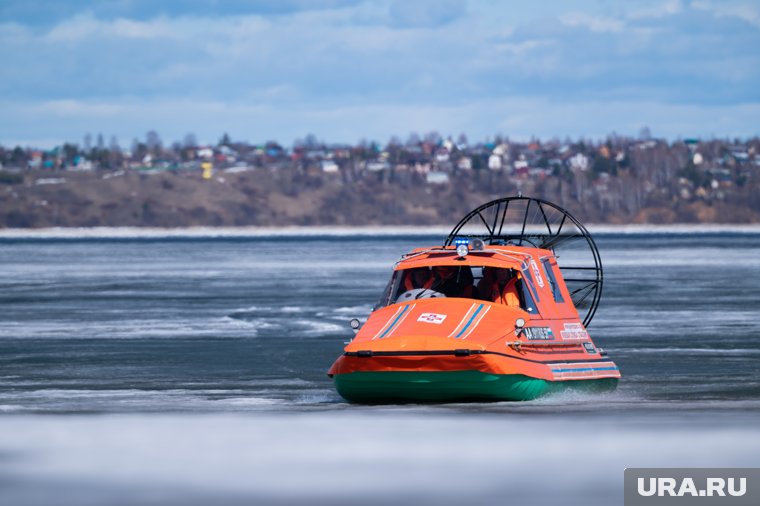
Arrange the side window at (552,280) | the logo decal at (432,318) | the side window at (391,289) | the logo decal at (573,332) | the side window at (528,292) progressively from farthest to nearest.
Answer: the side window at (552,280) → the side window at (391,289) → the logo decal at (573,332) → the side window at (528,292) → the logo decal at (432,318)

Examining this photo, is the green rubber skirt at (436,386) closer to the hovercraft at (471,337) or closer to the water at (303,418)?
the hovercraft at (471,337)

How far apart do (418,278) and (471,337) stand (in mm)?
1875

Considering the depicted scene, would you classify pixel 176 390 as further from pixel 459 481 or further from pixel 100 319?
pixel 100 319

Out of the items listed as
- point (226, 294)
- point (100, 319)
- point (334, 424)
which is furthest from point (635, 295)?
point (334, 424)

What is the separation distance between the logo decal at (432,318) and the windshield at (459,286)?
65 centimetres

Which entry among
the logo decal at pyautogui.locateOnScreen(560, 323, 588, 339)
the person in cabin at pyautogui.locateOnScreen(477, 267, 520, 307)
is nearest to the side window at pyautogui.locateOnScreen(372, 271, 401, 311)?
the person in cabin at pyautogui.locateOnScreen(477, 267, 520, 307)

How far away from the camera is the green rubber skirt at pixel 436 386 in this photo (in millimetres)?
17859

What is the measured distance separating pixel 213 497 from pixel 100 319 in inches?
958

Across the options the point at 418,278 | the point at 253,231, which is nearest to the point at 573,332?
the point at 418,278

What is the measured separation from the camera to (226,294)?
46406 mm

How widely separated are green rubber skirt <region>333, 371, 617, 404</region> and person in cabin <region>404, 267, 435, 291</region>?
66.0 inches

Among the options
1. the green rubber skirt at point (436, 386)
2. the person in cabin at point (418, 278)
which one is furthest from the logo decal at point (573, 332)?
the person in cabin at point (418, 278)

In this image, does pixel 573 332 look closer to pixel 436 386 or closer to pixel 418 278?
pixel 418 278

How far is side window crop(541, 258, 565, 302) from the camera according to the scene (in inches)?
790
